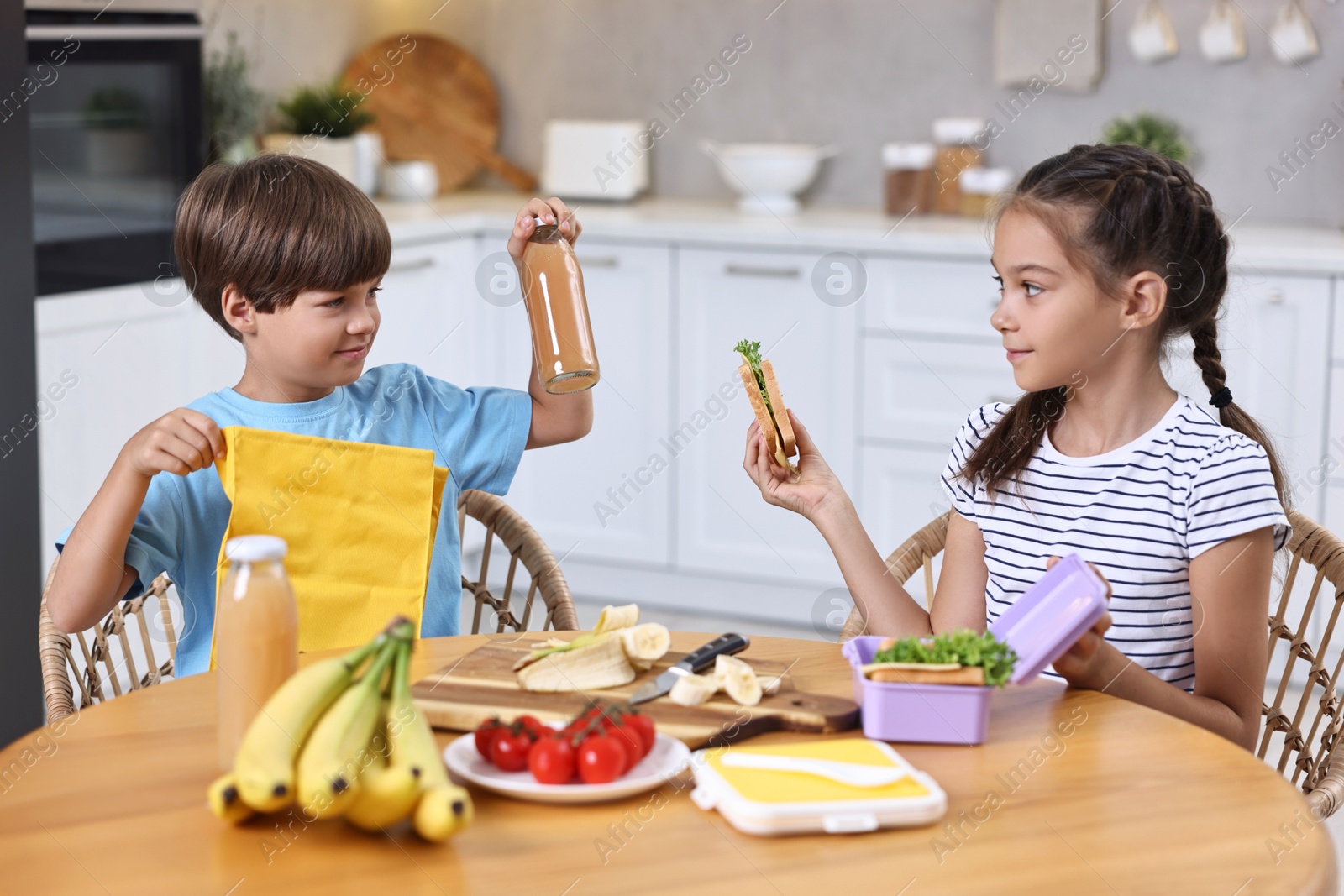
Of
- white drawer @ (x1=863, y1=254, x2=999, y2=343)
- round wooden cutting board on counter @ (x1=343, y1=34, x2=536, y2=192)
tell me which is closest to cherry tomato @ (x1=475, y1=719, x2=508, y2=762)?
white drawer @ (x1=863, y1=254, x2=999, y2=343)

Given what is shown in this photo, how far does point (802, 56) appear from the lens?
12.0ft

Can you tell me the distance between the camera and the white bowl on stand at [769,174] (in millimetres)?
3500

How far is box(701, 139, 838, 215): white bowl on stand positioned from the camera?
3500 mm

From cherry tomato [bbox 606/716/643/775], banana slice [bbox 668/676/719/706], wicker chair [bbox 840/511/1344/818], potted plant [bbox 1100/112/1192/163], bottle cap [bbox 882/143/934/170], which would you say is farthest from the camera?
bottle cap [bbox 882/143/934/170]

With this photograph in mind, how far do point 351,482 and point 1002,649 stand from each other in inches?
24.4

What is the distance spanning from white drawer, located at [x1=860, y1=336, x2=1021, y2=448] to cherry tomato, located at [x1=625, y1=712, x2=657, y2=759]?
2047 millimetres

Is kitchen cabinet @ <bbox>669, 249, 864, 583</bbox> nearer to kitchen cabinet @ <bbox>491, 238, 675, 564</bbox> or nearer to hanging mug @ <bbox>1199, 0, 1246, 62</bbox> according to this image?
kitchen cabinet @ <bbox>491, 238, 675, 564</bbox>

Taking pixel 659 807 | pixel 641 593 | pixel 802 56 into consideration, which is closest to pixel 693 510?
pixel 641 593

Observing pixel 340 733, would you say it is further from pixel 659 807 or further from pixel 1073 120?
pixel 1073 120

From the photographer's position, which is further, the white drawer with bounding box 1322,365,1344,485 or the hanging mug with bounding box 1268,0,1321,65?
the hanging mug with bounding box 1268,0,1321,65

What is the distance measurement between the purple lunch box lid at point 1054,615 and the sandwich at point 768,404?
1.06ft

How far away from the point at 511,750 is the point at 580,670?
0.17 meters

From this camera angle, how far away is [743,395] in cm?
318

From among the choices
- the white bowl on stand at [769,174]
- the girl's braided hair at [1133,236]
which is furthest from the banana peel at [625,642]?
the white bowl on stand at [769,174]
